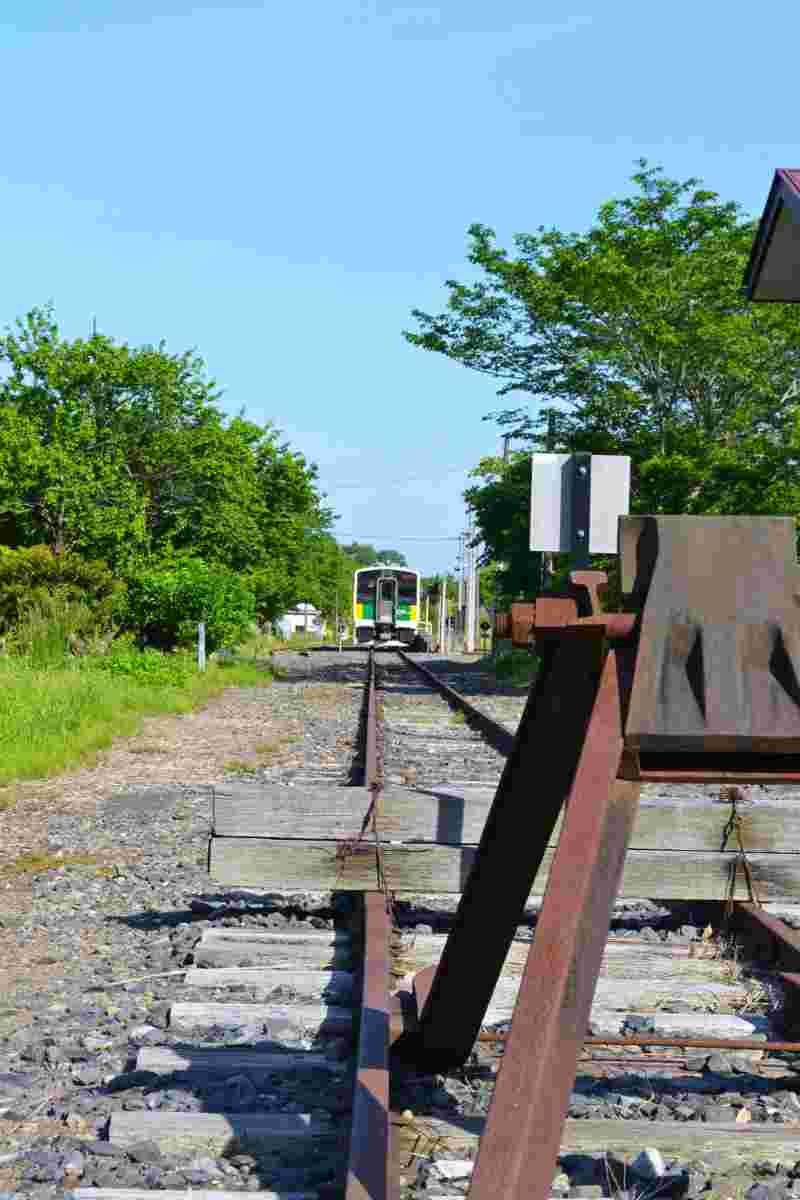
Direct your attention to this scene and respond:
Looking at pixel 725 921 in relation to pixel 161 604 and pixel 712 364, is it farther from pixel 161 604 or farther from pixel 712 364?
pixel 161 604

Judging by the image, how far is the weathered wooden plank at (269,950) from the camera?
17.2ft

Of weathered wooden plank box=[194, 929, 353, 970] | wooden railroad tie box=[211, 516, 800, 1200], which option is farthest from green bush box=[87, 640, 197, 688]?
wooden railroad tie box=[211, 516, 800, 1200]

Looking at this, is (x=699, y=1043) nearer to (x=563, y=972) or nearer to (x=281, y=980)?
(x=281, y=980)

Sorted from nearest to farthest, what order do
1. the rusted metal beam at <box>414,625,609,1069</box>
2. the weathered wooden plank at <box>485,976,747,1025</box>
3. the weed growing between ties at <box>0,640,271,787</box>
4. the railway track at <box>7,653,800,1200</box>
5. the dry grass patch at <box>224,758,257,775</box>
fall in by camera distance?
the rusted metal beam at <box>414,625,609,1069</box>, the railway track at <box>7,653,800,1200</box>, the weathered wooden plank at <box>485,976,747,1025</box>, the dry grass patch at <box>224,758,257,775</box>, the weed growing between ties at <box>0,640,271,787</box>

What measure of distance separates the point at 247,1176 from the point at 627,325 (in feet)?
69.5

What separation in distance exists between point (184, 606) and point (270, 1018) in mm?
25725

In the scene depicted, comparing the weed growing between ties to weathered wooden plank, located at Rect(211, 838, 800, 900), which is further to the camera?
the weed growing between ties

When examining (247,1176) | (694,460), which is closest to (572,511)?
(247,1176)

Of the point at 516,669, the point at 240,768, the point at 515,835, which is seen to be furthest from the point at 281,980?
the point at 516,669

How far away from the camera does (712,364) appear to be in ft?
72.7

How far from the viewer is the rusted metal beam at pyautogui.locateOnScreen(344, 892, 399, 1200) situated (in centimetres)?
290

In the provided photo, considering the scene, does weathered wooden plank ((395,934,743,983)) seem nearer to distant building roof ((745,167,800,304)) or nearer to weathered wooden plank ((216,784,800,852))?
weathered wooden plank ((216,784,800,852))

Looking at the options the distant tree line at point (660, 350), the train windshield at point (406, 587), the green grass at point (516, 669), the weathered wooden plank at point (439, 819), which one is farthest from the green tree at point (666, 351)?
the train windshield at point (406, 587)

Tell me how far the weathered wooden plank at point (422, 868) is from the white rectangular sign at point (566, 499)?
5431 millimetres
